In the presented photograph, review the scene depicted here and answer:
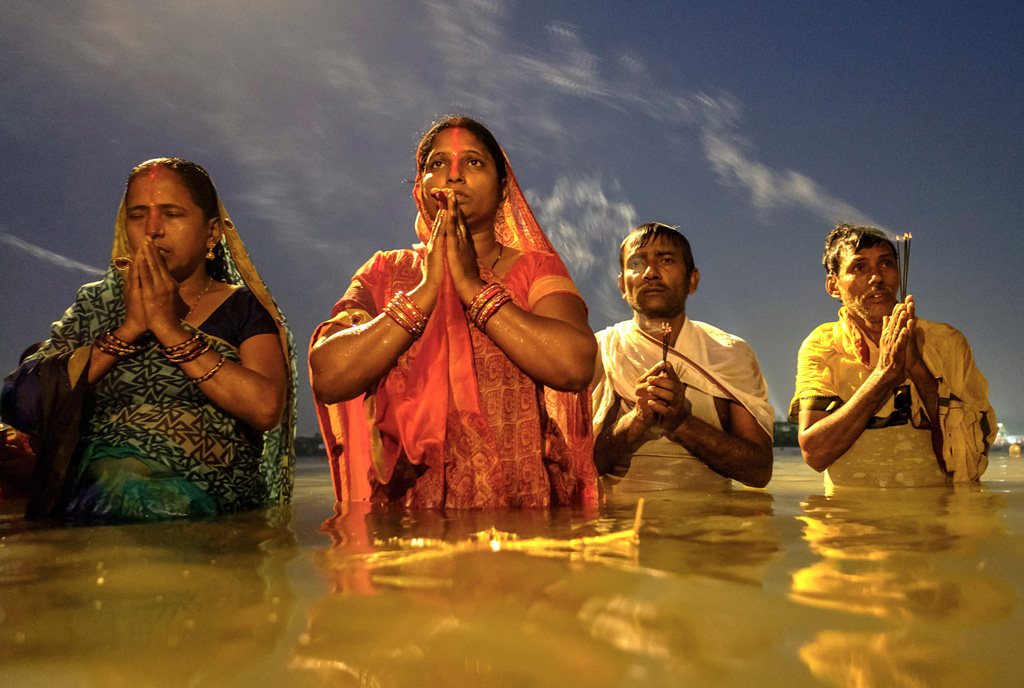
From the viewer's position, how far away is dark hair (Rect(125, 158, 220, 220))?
2.94 m

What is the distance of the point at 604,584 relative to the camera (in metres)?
1.47

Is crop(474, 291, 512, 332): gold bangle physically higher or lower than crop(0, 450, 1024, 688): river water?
higher

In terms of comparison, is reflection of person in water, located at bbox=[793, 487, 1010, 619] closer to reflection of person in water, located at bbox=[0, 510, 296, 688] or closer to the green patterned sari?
reflection of person in water, located at bbox=[0, 510, 296, 688]

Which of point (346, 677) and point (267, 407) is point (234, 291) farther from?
point (346, 677)

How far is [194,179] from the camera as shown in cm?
299

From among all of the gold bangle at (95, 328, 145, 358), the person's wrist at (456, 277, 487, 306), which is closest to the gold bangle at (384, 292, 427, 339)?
the person's wrist at (456, 277, 487, 306)

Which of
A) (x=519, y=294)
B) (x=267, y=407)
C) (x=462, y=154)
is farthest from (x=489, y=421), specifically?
(x=462, y=154)

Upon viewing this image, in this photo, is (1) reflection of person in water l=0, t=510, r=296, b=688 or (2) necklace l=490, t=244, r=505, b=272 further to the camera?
(2) necklace l=490, t=244, r=505, b=272

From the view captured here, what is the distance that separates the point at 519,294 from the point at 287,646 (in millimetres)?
1832

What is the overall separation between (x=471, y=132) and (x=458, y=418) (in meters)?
1.04

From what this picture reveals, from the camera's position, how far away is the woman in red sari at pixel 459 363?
259 cm

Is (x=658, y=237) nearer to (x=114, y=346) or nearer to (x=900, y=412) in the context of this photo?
(x=900, y=412)

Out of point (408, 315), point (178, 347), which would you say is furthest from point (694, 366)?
point (178, 347)

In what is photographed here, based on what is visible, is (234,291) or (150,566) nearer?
→ (150,566)
